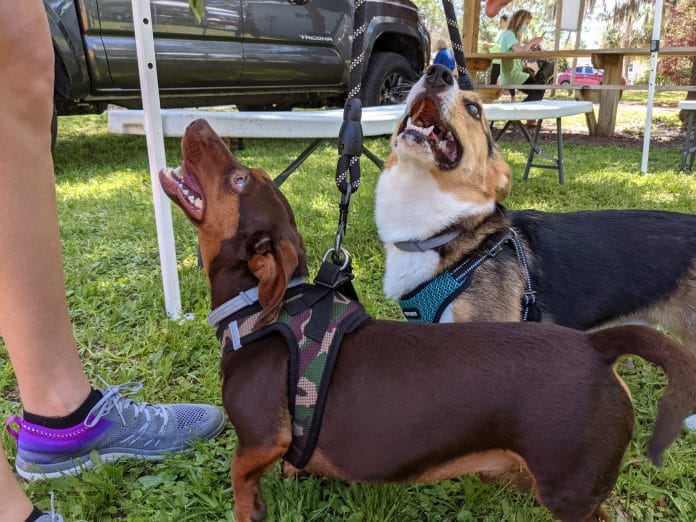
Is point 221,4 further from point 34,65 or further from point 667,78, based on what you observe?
point 667,78

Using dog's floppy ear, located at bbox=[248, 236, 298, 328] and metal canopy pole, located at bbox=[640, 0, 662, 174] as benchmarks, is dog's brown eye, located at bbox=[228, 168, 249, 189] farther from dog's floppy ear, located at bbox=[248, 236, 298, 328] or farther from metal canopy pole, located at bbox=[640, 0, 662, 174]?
metal canopy pole, located at bbox=[640, 0, 662, 174]

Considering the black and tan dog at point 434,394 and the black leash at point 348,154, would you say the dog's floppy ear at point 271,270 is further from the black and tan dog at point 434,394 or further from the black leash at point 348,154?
the black leash at point 348,154

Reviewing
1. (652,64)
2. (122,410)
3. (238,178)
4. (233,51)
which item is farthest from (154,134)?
(652,64)

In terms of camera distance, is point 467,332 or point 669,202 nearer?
point 467,332

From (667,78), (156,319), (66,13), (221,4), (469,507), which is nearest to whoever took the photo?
(469,507)

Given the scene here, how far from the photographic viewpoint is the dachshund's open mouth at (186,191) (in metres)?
1.87

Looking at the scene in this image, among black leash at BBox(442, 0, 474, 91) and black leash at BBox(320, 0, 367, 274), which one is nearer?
black leash at BBox(320, 0, 367, 274)

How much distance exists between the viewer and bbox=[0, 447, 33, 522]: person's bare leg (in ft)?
5.02

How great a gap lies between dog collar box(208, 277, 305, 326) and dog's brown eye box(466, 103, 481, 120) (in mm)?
1280

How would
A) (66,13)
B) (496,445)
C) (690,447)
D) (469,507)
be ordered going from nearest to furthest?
1. (496,445)
2. (469,507)
3. (690,447)
4. (66,13)

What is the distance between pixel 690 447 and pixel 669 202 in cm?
379

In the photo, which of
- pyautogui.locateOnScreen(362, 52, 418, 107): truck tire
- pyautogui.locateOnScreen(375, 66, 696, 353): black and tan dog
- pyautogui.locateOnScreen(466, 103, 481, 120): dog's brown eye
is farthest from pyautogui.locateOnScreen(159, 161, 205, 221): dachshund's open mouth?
pyautogui.locateOnScreen(362, 52, 418, 107): truck tire

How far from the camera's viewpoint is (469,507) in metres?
1.95

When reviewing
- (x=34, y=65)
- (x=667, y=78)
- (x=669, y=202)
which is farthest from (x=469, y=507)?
(x=667, y=78)
